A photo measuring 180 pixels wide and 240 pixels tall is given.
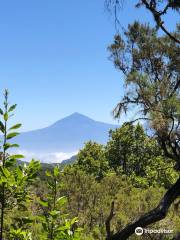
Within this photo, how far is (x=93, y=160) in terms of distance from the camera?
4125cm

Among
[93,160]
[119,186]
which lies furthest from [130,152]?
[119,186]

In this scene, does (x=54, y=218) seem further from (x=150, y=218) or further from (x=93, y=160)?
(x=93, y=160)

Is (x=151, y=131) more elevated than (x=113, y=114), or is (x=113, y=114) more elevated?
(x=113, y=114)

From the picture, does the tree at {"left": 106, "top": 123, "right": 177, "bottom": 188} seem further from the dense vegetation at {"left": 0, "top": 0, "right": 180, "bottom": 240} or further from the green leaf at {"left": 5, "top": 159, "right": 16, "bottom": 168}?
the green leaf at {"left": 5, "top": 159, "right": 16, "bottom": 168}

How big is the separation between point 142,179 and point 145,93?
81.7 feet

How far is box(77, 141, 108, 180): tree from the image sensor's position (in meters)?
40.2

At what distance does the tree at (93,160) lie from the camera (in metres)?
40.2

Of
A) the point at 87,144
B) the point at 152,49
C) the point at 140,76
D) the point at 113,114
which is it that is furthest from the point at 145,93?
the point at 87,144

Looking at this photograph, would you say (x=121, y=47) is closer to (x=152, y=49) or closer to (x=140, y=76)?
(x=152, y=49)

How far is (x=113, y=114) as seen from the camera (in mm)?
13680

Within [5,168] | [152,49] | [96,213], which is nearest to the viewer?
[5,168]

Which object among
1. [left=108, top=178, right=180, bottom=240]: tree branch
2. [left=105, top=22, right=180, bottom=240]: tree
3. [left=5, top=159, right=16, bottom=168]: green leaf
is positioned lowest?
[left=108, top=178, right=180, bottom=240]: tree branch

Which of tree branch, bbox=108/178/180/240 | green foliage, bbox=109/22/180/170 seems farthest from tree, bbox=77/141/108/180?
tree branch, bbox=108/178/180/240

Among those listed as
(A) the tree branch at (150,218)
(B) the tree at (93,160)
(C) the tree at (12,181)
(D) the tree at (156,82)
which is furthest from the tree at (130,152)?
(C) the tree at (12,181)
